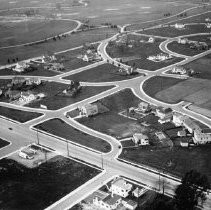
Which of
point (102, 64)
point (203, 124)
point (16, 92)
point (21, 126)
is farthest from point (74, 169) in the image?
point (102, 64)

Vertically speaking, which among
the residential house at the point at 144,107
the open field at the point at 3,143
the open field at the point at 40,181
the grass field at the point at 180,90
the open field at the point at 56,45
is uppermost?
the open field at the point at 56,45

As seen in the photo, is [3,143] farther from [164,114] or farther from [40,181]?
[164,114]

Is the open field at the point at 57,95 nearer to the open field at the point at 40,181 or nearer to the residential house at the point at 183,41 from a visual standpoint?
the open field at the point at 40,181

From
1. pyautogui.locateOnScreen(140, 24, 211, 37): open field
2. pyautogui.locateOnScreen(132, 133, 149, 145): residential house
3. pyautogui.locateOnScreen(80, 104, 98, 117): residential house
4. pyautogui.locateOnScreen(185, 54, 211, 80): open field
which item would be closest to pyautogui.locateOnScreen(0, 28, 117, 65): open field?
pyautogui.locateOnScreen(140, 24, 211, 37): open field

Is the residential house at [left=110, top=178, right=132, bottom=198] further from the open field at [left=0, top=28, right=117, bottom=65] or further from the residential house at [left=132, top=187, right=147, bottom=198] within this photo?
the open field at [left=0, top=28, right=117, bottom=65]

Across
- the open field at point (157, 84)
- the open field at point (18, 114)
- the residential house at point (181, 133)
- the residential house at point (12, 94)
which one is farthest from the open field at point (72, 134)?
the open field at point (157, 84)

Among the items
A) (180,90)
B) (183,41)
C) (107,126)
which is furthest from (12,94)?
(183,41)
